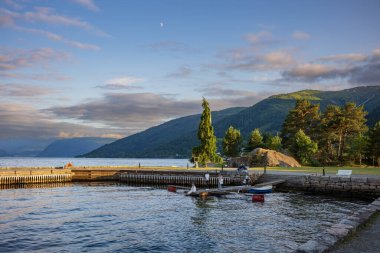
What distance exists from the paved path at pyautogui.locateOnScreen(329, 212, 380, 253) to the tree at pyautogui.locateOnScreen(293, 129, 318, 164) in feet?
278

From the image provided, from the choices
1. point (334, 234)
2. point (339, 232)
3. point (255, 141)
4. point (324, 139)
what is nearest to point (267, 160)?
point (255, 141)

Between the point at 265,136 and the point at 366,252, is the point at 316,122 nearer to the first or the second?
the point at 265,136

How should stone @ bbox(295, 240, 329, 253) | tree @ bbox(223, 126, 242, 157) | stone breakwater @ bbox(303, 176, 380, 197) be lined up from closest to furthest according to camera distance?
stone @ bbox(295, 240, 329, 253) < stone breakwater @ bbox(303, 176, 380, 197) < tree @ bbox(223, 126, 242, 157)

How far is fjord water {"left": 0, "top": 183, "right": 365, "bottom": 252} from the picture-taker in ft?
85.9

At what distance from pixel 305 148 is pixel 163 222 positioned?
259 ft

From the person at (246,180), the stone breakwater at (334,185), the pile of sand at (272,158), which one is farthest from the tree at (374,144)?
the person at (246,180)

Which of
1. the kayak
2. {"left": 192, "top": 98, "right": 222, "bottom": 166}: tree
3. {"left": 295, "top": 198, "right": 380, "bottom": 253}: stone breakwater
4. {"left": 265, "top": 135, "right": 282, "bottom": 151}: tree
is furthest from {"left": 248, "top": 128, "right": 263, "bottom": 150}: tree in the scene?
{"left": 295, "top": 198, "right": 380, "bottom": 253}: stone breakwater

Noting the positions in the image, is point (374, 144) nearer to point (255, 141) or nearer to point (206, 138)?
point (255, 141)

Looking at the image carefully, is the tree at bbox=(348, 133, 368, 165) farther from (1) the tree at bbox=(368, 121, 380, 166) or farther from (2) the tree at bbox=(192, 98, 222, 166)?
(2) the tree at bbox=(192, 98, 222, 166)

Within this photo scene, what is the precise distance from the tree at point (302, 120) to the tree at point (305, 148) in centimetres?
1298

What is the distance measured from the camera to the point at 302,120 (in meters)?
120

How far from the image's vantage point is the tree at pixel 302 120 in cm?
12044

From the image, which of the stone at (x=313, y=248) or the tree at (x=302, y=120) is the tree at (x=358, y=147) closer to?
the tree at (x=302, y=120)

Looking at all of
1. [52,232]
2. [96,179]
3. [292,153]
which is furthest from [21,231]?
[292,153]
